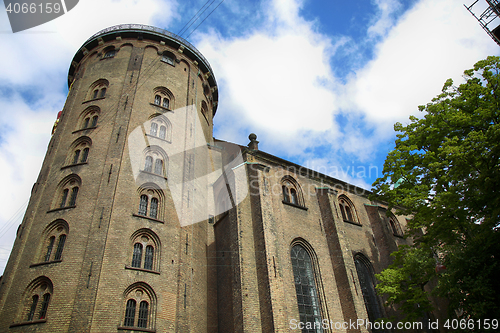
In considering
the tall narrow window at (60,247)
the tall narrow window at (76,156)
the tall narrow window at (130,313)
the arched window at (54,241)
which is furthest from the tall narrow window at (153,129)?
the tall narrow window at (130,313)

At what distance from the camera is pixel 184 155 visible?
1933 cm

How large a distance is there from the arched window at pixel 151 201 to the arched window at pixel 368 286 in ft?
40.4

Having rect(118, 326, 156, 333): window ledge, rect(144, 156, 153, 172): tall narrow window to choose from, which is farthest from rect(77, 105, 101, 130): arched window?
rect(118, 326, 156, 333): window ledge

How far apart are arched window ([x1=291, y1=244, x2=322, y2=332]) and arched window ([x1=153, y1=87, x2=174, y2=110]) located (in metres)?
12.1

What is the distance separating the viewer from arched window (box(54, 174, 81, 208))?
15.8 metres

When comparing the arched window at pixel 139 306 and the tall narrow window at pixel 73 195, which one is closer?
the arched window at pixel 139 306

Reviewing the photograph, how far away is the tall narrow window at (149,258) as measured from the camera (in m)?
14.7

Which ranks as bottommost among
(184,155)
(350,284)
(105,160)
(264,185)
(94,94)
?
(350,284)

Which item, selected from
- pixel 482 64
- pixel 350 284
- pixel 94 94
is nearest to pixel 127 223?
pixel 94 94

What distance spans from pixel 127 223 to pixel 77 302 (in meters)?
3.76

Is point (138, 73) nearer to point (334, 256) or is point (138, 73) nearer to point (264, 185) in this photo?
point (264, 185)

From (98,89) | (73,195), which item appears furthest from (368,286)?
(98,89)

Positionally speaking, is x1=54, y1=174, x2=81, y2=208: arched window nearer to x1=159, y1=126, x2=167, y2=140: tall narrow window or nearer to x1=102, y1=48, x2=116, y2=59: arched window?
x1=159, y1=126, x2=167, y2=140: tall narrow window

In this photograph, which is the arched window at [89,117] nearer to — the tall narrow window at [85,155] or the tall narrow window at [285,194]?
the tall narrow window at [85,155]
